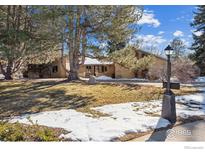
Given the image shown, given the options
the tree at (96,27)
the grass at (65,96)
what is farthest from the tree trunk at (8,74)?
the tree at (96,27)

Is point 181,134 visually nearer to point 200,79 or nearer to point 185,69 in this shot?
point 185,69

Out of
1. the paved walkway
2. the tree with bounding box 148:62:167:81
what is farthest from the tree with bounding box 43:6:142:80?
the paved walkway

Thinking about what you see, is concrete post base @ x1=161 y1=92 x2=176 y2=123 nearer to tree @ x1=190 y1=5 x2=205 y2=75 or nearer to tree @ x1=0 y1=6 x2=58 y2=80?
tree @ x1=190 y1=5 x2=205 y2=75

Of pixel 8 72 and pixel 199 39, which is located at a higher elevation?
pixel 199 39

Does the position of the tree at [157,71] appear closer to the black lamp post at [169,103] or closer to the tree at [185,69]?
the tree at [185,69]

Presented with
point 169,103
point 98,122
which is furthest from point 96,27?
point 98,122

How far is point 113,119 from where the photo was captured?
202 inches

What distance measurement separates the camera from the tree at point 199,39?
548 cm

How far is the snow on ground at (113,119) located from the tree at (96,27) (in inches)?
89.0

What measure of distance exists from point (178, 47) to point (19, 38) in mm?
3361

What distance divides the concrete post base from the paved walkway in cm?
34

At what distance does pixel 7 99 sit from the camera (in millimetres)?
6535

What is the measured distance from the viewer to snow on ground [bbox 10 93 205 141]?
4.50m

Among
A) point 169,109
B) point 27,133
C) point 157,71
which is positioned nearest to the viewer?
point 27,133
